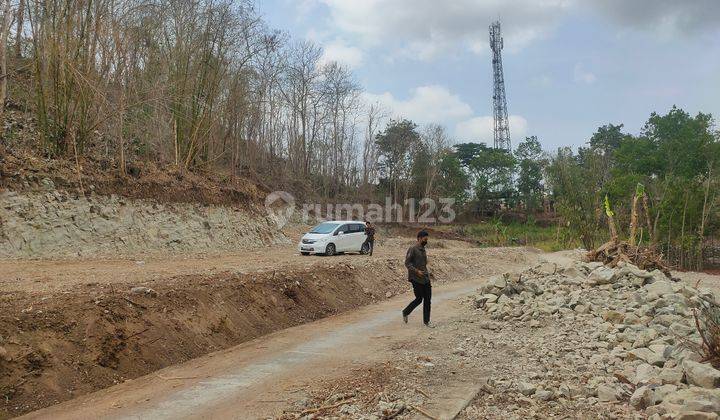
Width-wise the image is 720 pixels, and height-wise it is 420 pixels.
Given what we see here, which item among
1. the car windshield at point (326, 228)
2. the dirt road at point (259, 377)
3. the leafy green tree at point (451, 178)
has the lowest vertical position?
the dirt road at point (259, 377)

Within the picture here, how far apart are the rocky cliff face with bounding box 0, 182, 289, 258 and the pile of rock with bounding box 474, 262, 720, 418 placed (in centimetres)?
1113

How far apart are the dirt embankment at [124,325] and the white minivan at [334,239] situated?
29.1 feet

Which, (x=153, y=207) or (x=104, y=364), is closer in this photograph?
(x=104, y=364)

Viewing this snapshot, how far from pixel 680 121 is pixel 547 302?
35705 mm

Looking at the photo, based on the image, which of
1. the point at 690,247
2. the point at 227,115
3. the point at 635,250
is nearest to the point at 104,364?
the point at 635,250

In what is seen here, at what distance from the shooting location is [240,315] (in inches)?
381

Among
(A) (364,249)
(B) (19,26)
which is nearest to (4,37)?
(B) (19,26)

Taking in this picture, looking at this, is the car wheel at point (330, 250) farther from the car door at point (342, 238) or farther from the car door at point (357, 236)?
the car door at point (357, 236)

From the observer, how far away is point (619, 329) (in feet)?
30.0

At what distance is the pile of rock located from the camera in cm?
565

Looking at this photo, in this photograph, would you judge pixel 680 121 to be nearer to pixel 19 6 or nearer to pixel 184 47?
pixel 184 47

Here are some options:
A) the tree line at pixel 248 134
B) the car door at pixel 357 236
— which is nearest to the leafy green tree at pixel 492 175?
the tree line at pixel 248 134

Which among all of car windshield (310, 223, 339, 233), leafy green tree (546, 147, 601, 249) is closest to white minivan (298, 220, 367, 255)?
car windshield (310, 223, 339, 233)

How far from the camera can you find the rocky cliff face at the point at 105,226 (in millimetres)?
14016
